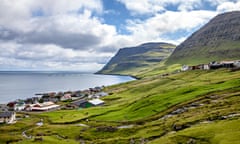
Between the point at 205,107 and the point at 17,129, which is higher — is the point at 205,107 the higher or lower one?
the higher one

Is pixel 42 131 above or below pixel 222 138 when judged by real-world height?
below

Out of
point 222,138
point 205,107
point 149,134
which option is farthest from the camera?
point 205,107

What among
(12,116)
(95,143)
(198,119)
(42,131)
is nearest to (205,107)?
(198,119)

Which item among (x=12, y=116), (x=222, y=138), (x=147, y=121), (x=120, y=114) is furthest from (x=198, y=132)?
(x=12, y=116)

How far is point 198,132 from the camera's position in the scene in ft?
183

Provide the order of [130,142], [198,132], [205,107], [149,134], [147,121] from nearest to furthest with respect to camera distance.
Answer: [198,132], [130,142], [149,134], [205,107], [147,121]

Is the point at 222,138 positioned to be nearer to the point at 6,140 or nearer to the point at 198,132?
the point at 198,132

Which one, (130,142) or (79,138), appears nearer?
(130,142)

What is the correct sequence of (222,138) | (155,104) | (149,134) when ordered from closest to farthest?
(222,138) → (149,134) → (155,104)

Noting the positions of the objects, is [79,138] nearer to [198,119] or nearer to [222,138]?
[198,119]

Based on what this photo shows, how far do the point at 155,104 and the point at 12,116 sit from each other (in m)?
64.0

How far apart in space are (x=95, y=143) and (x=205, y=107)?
37.5 m

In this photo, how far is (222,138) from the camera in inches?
1902

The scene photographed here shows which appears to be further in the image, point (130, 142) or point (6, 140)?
point (6, 140)
